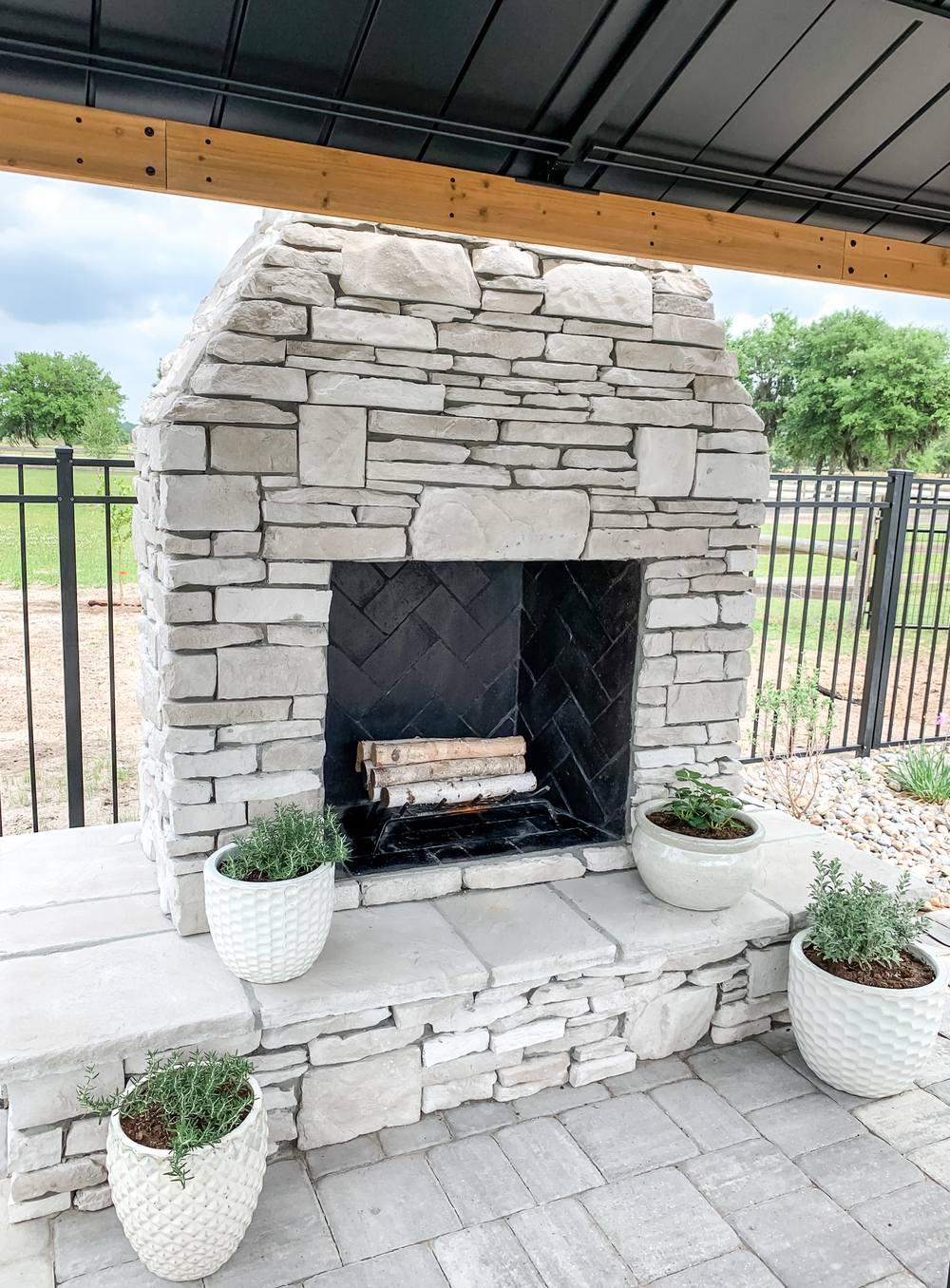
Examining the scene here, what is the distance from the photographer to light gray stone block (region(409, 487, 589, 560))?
244 cm

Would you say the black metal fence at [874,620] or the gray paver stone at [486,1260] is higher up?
the black metal fence at [874,620]

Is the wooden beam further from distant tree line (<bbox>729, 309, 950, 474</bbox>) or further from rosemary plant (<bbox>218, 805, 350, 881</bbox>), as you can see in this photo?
distant tree line (<bbox>729, 309, 950, 474</bbox>)

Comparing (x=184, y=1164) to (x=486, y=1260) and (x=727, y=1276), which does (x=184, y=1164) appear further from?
(x=727, y=1276)

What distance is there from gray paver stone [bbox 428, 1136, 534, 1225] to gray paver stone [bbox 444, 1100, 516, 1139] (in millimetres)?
36

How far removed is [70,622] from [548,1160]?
238 centimetres

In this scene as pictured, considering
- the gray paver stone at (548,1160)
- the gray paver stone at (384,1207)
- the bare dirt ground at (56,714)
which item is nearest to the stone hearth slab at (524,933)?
the gray paver stone at (548,1160)

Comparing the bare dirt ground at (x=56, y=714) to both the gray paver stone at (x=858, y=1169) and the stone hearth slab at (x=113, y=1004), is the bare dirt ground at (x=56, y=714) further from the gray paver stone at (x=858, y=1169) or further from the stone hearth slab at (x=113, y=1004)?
the gray paver stone at (x=858, y=1169)

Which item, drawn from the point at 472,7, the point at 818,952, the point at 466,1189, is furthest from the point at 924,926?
the point at 472,7

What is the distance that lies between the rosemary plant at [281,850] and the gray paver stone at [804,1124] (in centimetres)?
138

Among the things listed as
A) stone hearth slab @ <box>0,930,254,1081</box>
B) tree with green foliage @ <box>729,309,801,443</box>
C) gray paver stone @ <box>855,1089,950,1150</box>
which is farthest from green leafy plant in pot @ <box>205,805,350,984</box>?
tree with green foliage @ <box>729,309,801,443</box>

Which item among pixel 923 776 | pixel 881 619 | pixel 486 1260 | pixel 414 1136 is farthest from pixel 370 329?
pixel 881 619

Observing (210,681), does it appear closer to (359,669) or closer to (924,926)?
(359,669)

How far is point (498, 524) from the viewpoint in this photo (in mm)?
2518

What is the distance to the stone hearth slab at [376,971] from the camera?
212 cm
